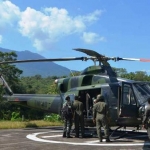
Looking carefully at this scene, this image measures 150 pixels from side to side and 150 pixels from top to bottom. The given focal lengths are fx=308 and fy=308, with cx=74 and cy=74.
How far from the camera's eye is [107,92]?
39.5ft

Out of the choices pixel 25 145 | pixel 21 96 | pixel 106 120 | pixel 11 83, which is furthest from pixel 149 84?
pixel 11 83

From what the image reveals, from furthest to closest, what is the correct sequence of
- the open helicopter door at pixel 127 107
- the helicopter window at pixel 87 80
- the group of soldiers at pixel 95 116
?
the helicopter window at pixel 87 80 → the open helicopter door at pixel 127 107 → the group of soldiers at pixel 95 116

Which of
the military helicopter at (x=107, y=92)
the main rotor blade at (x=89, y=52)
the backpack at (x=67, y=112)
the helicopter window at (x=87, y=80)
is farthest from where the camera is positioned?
the helicopter window at (x=87, y=80)

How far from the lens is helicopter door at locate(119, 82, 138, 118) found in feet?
36.1

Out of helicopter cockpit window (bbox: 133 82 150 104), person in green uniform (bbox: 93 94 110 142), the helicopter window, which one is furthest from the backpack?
helicopter cockpit window (bbox: 133 82 150 104)

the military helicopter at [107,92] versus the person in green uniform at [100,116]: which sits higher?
the military helicopter at [107,92]

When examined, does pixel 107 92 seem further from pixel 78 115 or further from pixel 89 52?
pixel 89 52

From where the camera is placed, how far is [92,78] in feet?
43.9

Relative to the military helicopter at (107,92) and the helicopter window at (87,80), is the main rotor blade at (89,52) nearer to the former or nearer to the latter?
the military helicopter at (107,92)

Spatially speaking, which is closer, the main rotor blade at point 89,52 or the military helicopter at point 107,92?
the military helicopter at point 107,92

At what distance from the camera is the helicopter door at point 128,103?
1100cm

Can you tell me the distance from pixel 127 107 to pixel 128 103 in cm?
16

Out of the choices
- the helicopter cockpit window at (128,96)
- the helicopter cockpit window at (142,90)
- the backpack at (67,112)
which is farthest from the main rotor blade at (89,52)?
the backpack at (67,112)

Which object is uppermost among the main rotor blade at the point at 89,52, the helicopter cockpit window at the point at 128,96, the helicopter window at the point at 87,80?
the main rotor blade at the point at 89,52
